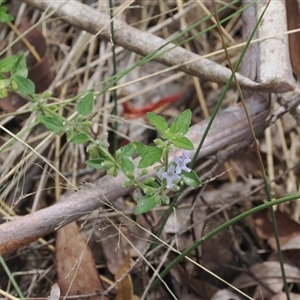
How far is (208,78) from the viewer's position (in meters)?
1.22

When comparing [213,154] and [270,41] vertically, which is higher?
[270,41]

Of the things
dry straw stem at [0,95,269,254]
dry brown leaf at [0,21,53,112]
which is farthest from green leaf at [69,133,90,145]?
dry brown leaf at [0,21,53,112]

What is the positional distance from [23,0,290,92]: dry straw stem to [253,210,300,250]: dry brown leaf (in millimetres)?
359

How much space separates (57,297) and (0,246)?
145 millimetres

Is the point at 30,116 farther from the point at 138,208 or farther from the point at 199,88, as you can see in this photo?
the point at 138,208

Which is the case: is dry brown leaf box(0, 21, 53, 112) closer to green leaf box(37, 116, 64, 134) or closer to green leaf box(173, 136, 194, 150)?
green leaf box(37, 116, 64, 134)

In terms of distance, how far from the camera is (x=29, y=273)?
125cm

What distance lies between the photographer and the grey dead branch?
3.42 ft

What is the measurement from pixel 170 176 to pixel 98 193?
22 cm

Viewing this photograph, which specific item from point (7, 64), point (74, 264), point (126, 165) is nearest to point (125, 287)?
point (74, 264)

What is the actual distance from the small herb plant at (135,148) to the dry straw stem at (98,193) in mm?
75

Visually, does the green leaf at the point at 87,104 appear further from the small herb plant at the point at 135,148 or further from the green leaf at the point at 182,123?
the green leaf at the point at 182,123

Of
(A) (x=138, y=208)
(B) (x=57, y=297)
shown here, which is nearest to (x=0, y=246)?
(B) (x=57, y=297)

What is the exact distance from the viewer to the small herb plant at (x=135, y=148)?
901 millimetres
